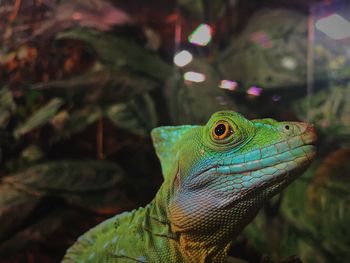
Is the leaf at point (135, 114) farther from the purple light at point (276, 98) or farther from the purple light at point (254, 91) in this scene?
the purple light at point (276, 98)

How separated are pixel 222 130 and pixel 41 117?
1.35m

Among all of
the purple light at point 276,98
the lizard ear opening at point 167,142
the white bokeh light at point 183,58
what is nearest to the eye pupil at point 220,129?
the lizard ear opening at point 167,142

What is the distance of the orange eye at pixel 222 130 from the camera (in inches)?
48.3

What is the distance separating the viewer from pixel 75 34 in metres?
2.24

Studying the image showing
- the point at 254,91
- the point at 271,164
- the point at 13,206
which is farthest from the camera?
the point at 13,206

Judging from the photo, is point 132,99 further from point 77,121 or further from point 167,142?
point 167,142

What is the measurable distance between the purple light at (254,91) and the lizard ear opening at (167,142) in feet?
1.66

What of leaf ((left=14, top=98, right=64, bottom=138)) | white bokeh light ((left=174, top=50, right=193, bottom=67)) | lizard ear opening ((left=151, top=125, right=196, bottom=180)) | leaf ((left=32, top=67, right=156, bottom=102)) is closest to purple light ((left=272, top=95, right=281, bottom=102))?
white bokeh light ((left=174, top=50, right=193, bottom=67))

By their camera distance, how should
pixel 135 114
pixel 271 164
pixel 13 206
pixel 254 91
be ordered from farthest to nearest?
pixel 135 114 → pixel 13 206 → pixel 254 91 → pixel 271 164

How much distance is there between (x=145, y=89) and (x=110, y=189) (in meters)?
0.60

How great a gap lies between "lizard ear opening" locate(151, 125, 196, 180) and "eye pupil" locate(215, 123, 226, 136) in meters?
0.23

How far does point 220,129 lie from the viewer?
1.24m

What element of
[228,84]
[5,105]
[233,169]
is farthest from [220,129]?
[5,105]

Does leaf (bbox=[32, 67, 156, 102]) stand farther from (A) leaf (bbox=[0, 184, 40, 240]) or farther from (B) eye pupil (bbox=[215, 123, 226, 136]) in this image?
(B) eye pupil (bbox=[215, 123, 226, 136])
